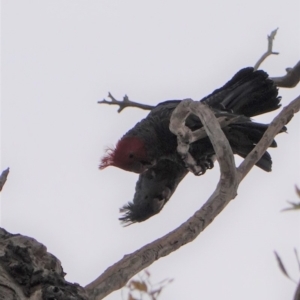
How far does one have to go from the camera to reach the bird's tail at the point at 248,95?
5090 millimetres

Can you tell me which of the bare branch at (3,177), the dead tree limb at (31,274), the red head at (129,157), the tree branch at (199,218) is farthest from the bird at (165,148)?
the dead tree limb at (31,274)

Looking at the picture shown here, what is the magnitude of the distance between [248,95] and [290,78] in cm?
35

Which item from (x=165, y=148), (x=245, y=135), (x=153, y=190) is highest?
(x=165, y=148)

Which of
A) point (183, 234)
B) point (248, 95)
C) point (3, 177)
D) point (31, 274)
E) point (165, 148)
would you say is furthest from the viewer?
point (165, 148)

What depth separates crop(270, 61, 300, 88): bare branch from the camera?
4.94m

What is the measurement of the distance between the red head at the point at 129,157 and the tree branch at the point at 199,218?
181cm

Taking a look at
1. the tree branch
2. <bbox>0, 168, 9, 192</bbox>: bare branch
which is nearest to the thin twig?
the tree branch

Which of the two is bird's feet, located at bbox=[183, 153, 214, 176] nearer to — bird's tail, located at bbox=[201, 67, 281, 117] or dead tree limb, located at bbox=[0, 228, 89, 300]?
bird's tail, located at bbox=[201, 67, 281, 117]

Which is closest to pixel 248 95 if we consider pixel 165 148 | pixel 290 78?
pixel 290 78

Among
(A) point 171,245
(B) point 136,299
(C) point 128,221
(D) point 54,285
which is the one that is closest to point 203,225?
(A) point 171,245

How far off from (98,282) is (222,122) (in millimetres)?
2054

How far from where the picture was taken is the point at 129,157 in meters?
5.21

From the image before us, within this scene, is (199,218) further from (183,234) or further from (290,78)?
(290,78)

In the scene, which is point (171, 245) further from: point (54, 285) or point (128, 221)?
point (128, 221)
